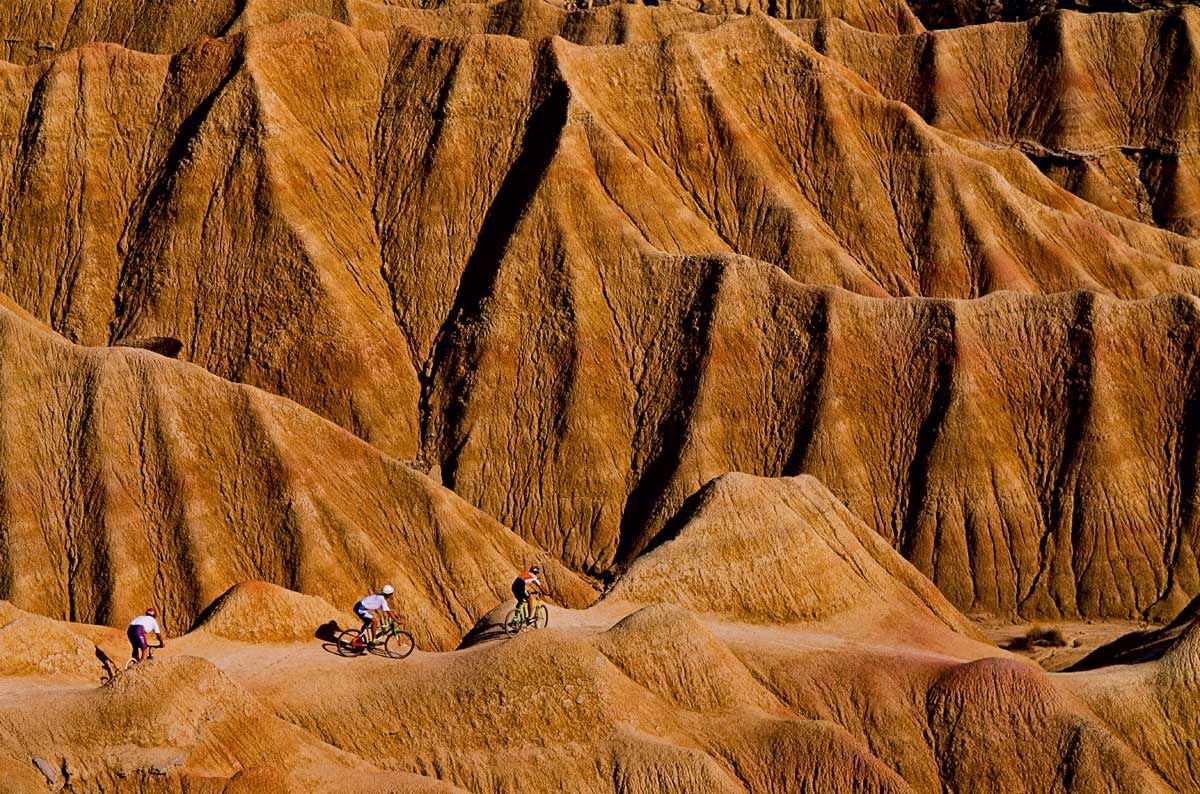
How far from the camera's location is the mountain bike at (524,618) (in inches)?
1881

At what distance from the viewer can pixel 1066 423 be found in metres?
74.3

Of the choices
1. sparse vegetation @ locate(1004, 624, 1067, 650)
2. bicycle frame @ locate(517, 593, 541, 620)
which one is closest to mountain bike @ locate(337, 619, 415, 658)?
bicycle frame @ locate(517, 593, 541, 620)

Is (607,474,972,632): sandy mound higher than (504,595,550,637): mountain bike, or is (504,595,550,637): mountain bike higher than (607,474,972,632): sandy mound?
(504,595,550,637): mountain bike

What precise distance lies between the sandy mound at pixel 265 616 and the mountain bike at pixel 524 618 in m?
5.23

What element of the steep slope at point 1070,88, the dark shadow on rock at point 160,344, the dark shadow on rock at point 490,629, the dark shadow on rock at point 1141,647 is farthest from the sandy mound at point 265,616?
the steep slope at point 1070,88

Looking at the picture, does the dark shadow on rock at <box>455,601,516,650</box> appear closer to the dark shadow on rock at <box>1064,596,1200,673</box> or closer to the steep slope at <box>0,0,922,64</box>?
the dark shadow on rock at <box>1064,596,1200,673</box>

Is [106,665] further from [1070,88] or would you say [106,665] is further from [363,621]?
[1070,88]

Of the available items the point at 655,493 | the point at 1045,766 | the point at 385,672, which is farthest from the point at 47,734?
the point at 655,493

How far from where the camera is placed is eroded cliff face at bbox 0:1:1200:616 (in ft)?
242

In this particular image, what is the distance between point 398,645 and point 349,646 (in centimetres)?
105

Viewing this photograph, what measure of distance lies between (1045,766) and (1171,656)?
425 cm

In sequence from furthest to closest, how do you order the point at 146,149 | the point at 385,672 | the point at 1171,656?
the point at 146,149 < the point at 1171,656 < the point at 385,672

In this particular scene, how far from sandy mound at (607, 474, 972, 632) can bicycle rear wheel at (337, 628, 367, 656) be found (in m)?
8.44

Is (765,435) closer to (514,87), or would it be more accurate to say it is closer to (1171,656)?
(514,87)
